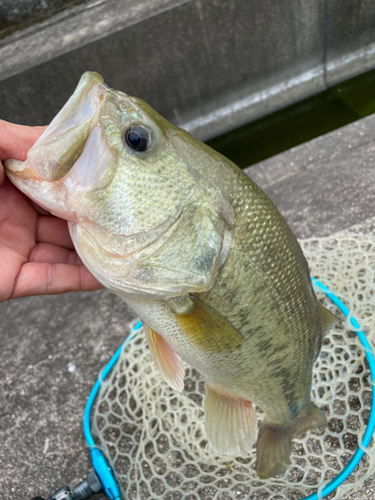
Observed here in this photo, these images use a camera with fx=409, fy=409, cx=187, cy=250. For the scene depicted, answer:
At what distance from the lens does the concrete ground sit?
2.03m

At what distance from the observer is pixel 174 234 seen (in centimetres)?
128

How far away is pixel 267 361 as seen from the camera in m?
1.52

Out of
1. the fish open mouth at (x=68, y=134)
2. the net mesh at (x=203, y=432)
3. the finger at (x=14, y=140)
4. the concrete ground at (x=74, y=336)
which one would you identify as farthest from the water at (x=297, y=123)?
the fish open mouth at (x=68, y=134)

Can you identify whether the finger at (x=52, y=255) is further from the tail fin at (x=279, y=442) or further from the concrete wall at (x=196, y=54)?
the concrete wall at (x=196, y=54)

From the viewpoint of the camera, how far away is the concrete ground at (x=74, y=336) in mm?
2033

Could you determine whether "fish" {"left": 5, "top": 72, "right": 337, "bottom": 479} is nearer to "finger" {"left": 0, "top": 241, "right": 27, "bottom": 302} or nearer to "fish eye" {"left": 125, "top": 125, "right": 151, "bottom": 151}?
"fish eye" {"left": 125, "top": 125, "right": 151, "bottom": 151}

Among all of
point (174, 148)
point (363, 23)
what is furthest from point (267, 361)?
point (363, 23)

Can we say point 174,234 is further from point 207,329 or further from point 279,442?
point 279,442

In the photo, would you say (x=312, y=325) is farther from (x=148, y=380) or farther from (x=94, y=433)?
(x=94, y=433)

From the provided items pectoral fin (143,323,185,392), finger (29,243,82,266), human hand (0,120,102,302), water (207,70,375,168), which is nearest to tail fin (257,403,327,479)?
pectoral fin (143,323,185,392)

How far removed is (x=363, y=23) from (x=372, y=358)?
3989 mm

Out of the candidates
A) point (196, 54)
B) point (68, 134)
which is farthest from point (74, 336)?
point (196, 54)

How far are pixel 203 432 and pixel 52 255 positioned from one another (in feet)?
3.72

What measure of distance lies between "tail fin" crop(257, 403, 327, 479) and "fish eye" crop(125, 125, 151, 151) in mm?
1271
